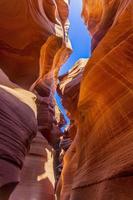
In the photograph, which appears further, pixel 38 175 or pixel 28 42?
pixel 38 175

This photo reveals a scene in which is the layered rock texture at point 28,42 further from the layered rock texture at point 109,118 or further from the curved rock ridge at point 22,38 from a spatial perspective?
the layered rock texture at point 109,118

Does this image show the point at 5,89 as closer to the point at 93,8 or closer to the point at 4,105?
the point at 4,105

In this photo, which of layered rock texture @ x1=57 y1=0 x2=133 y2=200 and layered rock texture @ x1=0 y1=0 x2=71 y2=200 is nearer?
layered rock texture @ x1=57 y1=0 x2=133 y2=200

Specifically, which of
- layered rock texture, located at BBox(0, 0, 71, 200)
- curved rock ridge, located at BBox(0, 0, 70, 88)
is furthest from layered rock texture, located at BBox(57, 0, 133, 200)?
curved rock ridge, located at BBox(0, 0, 70, 88)

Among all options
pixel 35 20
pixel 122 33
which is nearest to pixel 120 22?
pixel 122 33

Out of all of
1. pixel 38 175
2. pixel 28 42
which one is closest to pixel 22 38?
pixel 28 42

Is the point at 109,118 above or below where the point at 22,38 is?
below

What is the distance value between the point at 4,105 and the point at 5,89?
1.23ft

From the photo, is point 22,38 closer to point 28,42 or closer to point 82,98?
point 28,42

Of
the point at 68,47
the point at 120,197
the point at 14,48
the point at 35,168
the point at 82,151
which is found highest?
the point at 14,48

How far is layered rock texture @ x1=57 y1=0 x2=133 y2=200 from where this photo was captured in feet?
13.1

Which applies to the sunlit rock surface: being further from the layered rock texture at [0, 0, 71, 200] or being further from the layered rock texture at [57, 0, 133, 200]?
the layered rock texture at [57, 0, 133, 200]

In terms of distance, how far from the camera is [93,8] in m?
9.34

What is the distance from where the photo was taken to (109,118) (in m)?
5.00
